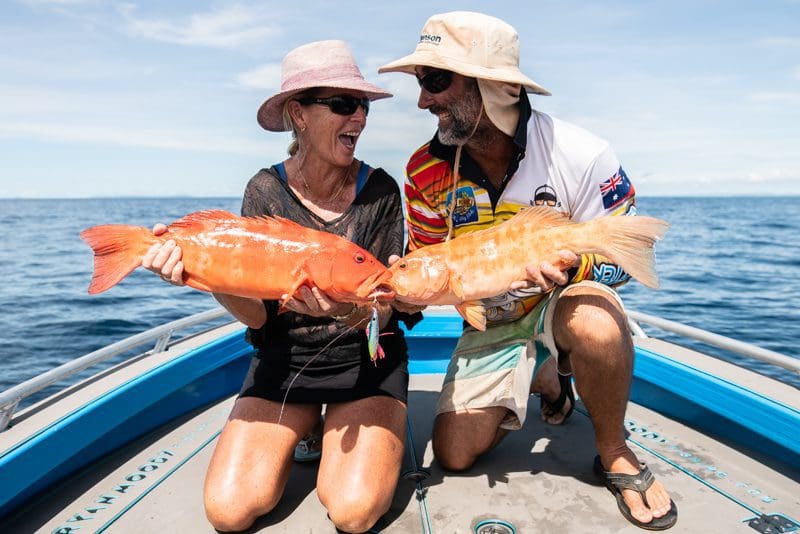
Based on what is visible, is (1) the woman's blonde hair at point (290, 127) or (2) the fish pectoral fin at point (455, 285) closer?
(2) the fish pectoral fin at point (455, 285)

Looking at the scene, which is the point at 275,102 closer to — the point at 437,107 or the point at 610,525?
the point at 437,107

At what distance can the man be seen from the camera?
3.27 meters

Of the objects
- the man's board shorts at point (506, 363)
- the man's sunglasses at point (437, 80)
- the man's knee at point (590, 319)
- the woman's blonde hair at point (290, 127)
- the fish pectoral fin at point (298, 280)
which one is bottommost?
the man's board shorts at point (506, 363)

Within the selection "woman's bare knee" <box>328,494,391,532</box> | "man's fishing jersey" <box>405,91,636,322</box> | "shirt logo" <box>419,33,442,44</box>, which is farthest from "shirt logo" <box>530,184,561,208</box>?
"woman's bare knee" <box>328,494,391,532</box>

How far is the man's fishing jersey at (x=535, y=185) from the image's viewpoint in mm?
3506

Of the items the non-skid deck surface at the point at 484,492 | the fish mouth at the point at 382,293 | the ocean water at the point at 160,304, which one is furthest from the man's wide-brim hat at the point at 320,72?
the ocean water at the point at 160,304

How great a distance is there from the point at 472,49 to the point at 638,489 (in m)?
2.68

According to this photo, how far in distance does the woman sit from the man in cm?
40

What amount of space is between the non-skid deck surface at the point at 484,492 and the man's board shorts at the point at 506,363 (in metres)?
0.41

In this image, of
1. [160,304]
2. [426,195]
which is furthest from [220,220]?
[160,304]

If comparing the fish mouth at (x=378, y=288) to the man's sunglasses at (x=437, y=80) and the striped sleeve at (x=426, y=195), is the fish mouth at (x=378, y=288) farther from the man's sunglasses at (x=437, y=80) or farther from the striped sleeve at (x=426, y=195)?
the man's sunglasses at (x=437, y=80)

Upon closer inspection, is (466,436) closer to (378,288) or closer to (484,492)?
(484,492)

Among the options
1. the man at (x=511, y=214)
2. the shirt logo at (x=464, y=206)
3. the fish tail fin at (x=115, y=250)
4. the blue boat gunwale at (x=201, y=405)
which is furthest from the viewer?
the shirt logo at (x=464, y=206)

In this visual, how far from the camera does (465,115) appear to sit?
3.51 meters
